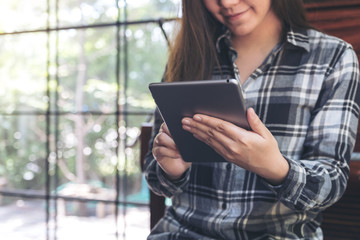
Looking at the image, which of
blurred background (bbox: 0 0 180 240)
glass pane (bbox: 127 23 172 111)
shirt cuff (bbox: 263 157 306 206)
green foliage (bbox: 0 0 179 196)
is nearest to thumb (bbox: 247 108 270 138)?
shirt cuff (bbox: 263 157 306 206)

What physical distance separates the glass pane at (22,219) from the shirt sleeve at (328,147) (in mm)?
6665

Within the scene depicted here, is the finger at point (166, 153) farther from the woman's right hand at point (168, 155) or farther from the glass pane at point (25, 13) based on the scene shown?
the glass pane at point (25, 13)

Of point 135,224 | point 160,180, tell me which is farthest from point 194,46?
point 135,224

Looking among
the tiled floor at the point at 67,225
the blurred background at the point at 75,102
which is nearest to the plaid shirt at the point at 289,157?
the tiled floor at the point at 67,225

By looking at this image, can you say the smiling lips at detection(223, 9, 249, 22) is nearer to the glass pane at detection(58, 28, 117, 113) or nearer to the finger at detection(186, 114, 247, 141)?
the finger at detection(186, 114, 247, 141)

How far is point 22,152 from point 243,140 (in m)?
9.05

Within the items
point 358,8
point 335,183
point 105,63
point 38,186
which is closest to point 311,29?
point 358,8

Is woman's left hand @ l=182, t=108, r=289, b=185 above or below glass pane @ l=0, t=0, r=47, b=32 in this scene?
below

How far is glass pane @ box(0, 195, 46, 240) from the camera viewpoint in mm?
7195

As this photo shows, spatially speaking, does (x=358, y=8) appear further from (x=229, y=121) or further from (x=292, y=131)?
(x=229, y=121)

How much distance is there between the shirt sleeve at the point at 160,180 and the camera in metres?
1.05

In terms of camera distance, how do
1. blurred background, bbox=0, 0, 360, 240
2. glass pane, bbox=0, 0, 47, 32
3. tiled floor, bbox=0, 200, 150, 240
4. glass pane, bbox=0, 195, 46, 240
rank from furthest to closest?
blurred background, bbox=0, 0, 360, 240, glass pane, bbox=0, 0, 47, 32, glass pane, bbox=0, 195, 46, 240, tiled floor, bbox=0, 200, 150, 240

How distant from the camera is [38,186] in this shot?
369 inches

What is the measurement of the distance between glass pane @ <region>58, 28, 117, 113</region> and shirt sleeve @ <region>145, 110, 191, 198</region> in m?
7.82
